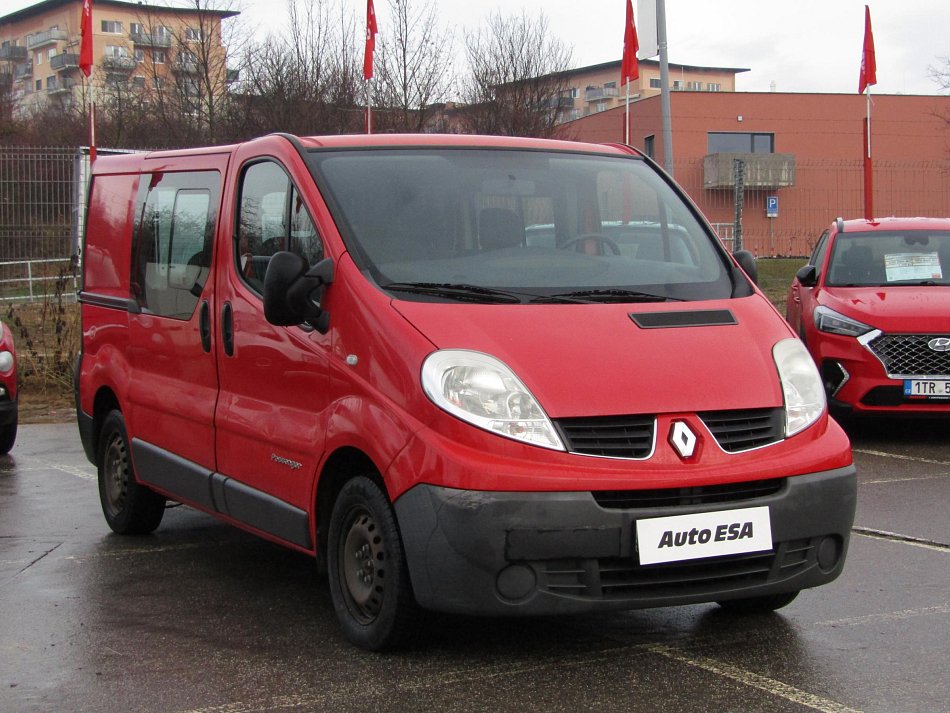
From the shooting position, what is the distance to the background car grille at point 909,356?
1000 centimetres

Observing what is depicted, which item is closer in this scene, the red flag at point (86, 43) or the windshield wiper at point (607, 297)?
the windshield wiper at point (607, 297)

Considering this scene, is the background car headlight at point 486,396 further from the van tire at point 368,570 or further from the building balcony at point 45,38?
the building balcony at point 45,38

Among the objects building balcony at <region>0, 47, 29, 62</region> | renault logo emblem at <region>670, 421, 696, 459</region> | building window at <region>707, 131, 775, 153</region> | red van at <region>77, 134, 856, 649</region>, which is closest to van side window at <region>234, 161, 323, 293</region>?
red van at <region>77, 134, 856, 649</region>

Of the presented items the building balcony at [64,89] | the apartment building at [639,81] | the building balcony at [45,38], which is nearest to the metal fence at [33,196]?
the building balcony at [64,89]

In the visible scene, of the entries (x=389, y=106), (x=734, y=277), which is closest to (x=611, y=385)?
(x=734, y=277)

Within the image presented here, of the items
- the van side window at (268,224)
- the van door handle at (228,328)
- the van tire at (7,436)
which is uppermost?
the van side window at (268,224)

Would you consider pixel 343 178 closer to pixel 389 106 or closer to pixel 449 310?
pixel 449 310

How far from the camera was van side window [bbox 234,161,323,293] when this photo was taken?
17.5ft

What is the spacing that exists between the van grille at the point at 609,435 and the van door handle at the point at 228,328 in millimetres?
1864

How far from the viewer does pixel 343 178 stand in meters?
5.35

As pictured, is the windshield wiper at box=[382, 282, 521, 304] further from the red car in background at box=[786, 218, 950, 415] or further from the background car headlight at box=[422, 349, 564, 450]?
the red car in background at box=[786, 218, 950, 415]

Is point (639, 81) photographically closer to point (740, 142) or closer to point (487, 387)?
point (740, 142)

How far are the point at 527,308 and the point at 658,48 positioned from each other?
13.8 metres

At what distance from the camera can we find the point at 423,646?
4816 millimetres
